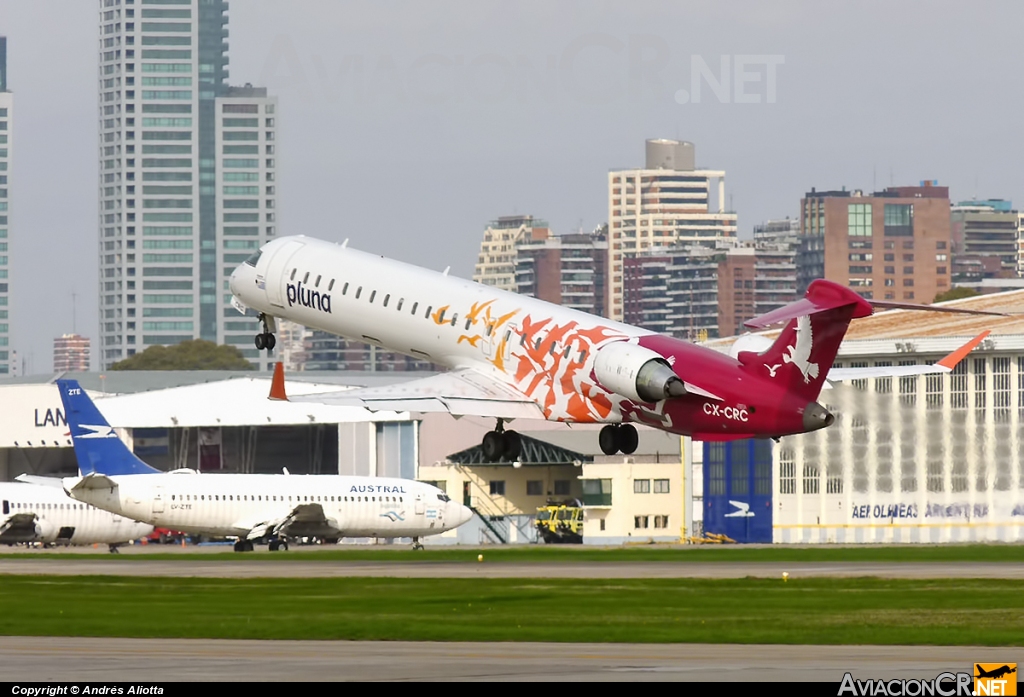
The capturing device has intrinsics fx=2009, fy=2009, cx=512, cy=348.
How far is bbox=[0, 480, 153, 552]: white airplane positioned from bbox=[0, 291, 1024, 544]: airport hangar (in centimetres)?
2122

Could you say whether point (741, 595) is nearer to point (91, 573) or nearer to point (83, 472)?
point (91, 573)

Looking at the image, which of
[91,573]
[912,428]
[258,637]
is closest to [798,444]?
[912,428]

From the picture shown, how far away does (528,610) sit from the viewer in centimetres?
5709

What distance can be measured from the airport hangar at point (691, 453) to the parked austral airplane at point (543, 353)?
44.0 ft

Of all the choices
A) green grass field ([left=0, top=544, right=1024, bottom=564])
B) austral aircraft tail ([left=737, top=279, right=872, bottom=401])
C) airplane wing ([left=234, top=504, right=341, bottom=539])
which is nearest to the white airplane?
green grass field ([left=0, top=544, right=1024, bottom=564])

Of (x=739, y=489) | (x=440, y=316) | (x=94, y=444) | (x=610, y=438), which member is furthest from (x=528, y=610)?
(x=739, y=489)

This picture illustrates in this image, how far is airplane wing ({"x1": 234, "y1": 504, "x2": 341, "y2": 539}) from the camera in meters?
110

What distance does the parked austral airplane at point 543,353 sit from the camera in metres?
49.7

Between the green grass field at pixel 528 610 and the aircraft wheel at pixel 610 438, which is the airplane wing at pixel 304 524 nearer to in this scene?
the green grass field at pixel 528 610

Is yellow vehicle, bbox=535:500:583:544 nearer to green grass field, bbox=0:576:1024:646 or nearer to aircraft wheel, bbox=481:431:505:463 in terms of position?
green grass field, bbox=0:576:1024:646

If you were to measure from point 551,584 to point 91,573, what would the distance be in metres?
22.4

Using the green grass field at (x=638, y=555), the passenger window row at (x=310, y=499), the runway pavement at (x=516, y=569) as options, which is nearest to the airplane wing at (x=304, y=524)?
the passenger window row at (x=310, y=499)

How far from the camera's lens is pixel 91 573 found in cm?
8269

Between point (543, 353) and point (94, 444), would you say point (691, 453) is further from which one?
point (543, 353)
